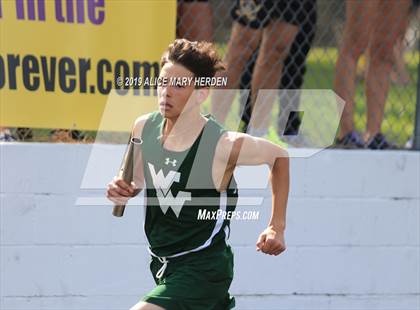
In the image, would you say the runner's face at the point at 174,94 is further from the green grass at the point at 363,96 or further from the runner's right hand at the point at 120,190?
the green grass at the point at 363,96

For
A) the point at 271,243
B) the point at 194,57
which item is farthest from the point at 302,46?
the point at 271,243

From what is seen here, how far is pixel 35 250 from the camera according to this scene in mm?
4633

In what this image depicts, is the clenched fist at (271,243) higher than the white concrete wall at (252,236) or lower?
higher

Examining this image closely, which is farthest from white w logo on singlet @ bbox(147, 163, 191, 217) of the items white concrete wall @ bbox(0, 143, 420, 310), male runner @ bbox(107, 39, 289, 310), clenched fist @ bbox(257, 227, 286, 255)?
white concrete wall @ bbox(0, 143, 420, 310)

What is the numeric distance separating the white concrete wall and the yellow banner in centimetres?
29

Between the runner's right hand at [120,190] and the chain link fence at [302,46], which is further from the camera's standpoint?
the chain link fence at [302,46]

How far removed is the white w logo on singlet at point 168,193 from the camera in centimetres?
369

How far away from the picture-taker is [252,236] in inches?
189

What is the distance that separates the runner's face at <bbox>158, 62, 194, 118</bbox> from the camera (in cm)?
366

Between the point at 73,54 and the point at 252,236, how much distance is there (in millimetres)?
1452

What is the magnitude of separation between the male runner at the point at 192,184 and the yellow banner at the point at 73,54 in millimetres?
1027

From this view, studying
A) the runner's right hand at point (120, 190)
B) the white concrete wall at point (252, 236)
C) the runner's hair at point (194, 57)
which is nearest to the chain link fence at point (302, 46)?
the white concrete wall at point (252, 236)

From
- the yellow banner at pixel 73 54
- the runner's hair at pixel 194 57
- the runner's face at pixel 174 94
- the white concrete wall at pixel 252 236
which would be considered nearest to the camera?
the runner's face at pixel 174 94

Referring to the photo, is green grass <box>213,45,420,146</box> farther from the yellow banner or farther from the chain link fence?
Answer: the yellow banner
